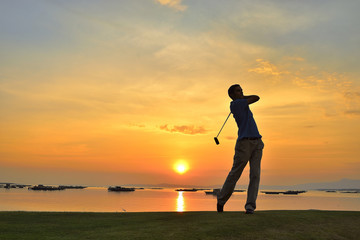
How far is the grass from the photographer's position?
635cm

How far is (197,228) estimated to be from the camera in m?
6.77

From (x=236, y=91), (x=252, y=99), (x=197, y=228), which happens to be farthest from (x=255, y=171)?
(x=197, y=228)

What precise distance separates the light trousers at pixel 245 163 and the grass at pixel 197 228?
1170 millimetres

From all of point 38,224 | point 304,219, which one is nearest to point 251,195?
point 304,219

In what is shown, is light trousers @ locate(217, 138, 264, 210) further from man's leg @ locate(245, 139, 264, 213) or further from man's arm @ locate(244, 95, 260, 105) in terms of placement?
man's arm @ locate(244, 95, 260, 105)

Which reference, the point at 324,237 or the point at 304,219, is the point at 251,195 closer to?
the point at 304,219

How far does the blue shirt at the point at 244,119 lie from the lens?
9375 millimetres

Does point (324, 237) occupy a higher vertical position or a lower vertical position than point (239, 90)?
lower

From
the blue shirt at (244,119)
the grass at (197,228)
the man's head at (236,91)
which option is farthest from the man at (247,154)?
the grass at (197,228)

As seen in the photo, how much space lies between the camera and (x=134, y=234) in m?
6.39

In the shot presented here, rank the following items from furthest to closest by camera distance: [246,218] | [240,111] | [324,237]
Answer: [240,111] → [246,218] → [324,237]

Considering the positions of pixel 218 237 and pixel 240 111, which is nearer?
pixel 218 237

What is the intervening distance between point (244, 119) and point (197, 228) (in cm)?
409

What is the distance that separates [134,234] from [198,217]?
94.8 inches
